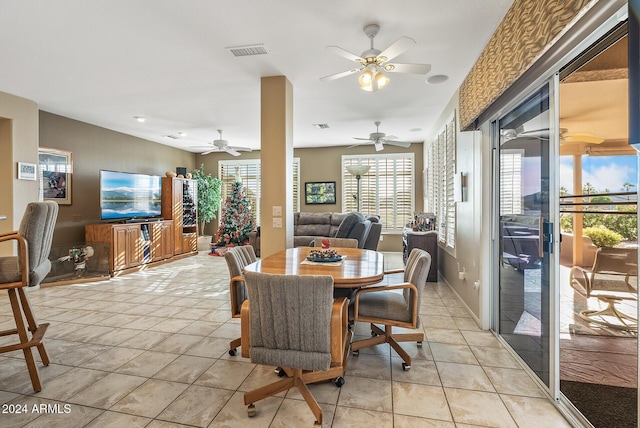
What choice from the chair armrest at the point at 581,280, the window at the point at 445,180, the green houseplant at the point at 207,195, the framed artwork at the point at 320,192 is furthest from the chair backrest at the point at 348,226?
the green houseplant at the point at 207,195

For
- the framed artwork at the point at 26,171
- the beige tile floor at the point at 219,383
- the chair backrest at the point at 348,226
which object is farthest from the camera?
the chair backrest at the point at 348,226

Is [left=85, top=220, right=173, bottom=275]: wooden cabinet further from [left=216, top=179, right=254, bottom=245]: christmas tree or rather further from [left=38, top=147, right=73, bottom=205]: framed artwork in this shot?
[left=216, top=179, right=254, bottom=245]: christmas tree

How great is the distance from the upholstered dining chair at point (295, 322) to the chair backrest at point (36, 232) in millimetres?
1521

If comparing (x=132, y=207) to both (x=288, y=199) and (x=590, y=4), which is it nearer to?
(x=288, y=199)

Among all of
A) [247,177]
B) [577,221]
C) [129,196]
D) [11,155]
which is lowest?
[577,221]

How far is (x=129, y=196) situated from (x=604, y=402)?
23.0 ft

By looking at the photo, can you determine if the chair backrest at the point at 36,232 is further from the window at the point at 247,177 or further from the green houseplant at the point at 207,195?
the window at the point at 247,177

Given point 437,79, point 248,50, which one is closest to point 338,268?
point 248,50

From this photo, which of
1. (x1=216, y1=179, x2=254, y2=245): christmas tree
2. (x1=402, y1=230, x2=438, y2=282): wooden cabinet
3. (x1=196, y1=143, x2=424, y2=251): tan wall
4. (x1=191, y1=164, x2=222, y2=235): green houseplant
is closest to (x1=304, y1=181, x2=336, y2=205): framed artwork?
(x1=196, y1=143, x2=424, y2=251): tan wall

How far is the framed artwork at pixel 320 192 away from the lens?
26.5 feet

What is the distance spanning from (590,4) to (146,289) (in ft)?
17.3

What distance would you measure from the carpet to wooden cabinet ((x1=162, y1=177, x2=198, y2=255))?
6947mm

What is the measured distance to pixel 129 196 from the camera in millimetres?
6105

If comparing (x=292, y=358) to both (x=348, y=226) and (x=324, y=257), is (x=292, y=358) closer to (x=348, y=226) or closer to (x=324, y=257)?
(x=324, y=257)
